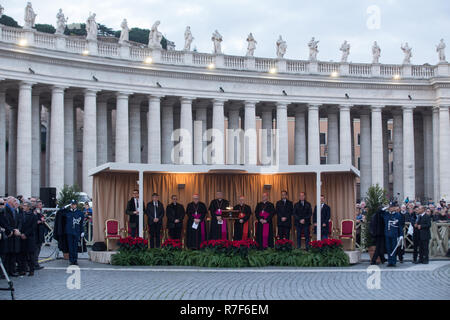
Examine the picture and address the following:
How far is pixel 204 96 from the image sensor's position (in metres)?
51.9

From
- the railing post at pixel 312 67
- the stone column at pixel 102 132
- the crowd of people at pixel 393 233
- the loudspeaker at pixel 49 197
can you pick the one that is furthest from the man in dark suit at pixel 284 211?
the railing post at pixel 312 67

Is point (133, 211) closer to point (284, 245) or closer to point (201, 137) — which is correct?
point (284, 245)

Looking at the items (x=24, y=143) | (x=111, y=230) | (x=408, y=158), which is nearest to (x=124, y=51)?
(x=24, y=143)

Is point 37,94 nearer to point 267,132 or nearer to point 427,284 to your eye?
point 267,132

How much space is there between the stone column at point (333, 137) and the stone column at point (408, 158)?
560 centimetres

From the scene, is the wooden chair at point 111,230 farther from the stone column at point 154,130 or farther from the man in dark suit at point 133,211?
the stone column at point 154,130

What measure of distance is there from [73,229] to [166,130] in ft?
96.9

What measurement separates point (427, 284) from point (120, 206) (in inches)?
532

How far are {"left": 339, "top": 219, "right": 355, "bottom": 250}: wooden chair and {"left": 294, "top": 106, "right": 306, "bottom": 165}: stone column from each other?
2970 centimetres

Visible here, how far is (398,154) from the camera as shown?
5819cm

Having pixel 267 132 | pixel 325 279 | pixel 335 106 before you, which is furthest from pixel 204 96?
pixel 325 279

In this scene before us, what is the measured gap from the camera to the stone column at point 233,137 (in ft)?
179

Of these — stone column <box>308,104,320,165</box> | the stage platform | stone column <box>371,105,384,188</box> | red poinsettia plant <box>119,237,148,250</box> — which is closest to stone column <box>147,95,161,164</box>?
stone column <box>308,104,320,165</box>

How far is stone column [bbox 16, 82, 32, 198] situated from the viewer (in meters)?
44.0
